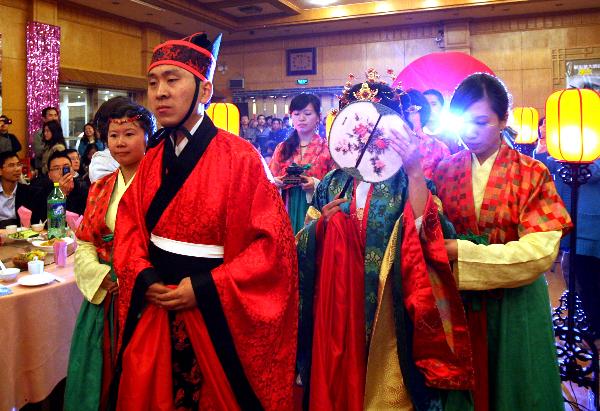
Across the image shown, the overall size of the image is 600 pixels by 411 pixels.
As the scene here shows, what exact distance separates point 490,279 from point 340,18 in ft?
31.5

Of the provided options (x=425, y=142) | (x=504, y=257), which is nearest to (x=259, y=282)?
(x=504, y=257)

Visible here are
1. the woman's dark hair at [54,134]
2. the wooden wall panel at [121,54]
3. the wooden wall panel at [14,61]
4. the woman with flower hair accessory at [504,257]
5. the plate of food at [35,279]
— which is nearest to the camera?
the woman with flower hair accessory at [504,257]

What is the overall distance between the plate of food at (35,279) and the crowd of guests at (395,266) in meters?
0.41

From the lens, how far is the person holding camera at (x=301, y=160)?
3396 millimetres

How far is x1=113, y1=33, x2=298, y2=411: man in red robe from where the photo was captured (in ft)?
4.48

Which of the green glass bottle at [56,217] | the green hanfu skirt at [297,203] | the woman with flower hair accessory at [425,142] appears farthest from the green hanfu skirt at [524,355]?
the green glass bottle at [56,217]

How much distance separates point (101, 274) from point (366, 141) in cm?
106

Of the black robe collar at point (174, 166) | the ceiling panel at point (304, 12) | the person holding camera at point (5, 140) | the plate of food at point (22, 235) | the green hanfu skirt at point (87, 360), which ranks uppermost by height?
the ceiling panel at point (304, 12)

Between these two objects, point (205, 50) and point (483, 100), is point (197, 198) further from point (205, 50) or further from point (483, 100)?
point (483, 100)

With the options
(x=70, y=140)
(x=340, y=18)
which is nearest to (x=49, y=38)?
(x=70, y=140)

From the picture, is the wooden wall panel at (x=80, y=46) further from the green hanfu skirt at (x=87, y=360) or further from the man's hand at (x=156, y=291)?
the man's hand at (x=156, y=291)

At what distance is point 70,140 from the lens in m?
9.33

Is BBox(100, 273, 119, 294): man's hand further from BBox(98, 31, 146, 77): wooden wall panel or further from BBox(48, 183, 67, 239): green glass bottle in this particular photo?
BBox(98, 31, 146, 77): wooden wall panel

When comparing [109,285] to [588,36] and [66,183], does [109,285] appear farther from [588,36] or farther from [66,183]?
[588,36]
